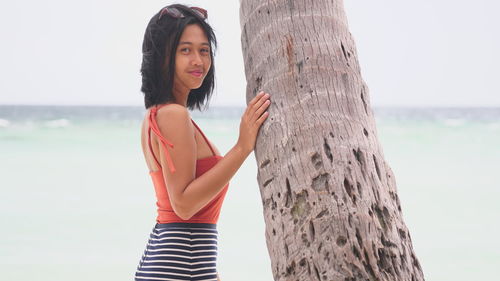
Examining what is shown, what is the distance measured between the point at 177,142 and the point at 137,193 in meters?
10.1

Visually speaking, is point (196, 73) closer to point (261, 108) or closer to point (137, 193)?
point (261, 108)

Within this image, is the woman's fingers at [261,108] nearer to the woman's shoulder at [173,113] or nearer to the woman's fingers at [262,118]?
the woman's fingers at [262,118]

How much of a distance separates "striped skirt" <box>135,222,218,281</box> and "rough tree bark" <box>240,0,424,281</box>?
0.45 metres

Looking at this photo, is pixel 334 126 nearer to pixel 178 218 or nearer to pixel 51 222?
pixel 178 218

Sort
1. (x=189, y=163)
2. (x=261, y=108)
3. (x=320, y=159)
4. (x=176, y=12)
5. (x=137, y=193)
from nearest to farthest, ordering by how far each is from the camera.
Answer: (x=320, y=159) → (x=261, y=108) → (x=189, y=163) → (x=176, y=12) → (x=137, y=193)

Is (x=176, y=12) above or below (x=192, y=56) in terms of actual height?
above

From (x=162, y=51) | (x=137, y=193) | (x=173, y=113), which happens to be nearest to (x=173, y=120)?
(x=173, y=113)

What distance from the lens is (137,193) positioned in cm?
1182

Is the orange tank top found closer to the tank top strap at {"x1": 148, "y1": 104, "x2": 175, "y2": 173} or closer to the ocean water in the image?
the tank top strap at {"x1": 148, "y1": 104, "x2": 175, "y2": 173}

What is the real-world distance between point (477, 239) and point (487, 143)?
5994 millimetres

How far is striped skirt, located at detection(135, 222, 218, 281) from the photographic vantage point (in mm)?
2070

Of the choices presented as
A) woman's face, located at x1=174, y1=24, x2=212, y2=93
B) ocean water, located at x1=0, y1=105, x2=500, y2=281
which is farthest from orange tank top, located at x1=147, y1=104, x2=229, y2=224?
ocean water, located at x1=0, y1=105, x2=500, y2=281

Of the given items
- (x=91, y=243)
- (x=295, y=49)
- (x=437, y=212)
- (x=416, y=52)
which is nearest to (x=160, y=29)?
(x=295, y=49)

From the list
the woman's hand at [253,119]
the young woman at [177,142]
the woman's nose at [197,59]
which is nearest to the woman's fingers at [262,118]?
the woman's hand at [253,119]
